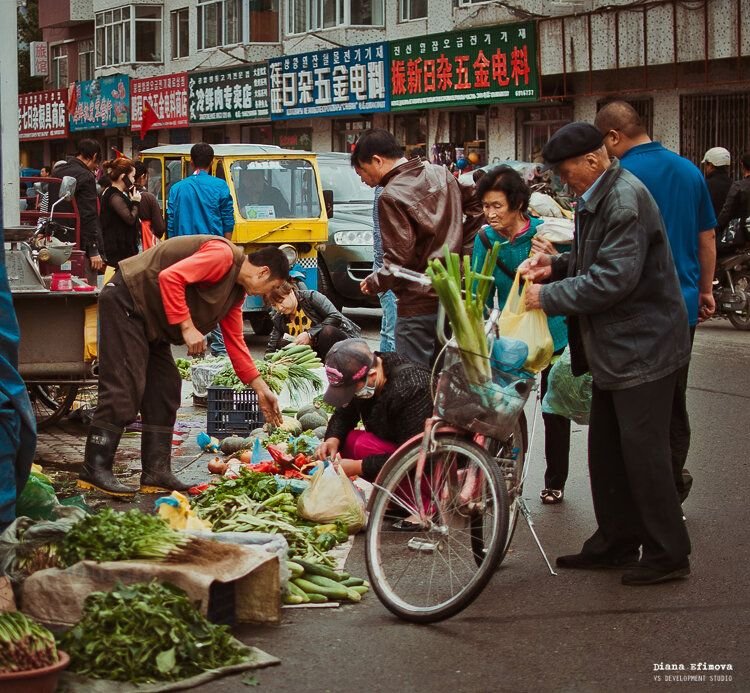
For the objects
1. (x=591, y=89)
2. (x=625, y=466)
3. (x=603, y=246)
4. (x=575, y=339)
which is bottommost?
(x=625, y=466)

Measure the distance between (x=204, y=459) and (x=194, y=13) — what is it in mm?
33026

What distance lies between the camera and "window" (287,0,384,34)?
104 ft

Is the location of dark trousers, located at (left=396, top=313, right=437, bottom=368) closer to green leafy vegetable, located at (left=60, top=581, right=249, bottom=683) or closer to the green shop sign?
green leafy vegetable, located at (left=60, top=581, right=249, bottom=683)

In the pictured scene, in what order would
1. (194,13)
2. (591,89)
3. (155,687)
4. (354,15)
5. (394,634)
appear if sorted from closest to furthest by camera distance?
(155,687), (394,634), (591,89), (354,15), (194,13)

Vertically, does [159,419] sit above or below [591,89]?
below

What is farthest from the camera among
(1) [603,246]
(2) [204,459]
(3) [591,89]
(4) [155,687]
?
(3) [591,89]

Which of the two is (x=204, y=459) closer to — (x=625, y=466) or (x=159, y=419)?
(x=159, y=419)

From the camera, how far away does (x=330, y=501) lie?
669 centimetres

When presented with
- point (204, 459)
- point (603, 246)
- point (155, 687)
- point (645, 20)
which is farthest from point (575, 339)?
point (645, 20)

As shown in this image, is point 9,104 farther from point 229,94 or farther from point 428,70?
point 229,94

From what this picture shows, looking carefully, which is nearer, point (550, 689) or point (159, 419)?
point (550, 689)

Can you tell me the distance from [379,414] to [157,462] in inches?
67.8

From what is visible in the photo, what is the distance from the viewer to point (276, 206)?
53.9ft

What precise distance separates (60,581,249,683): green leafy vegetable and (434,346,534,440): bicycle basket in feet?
4.16
